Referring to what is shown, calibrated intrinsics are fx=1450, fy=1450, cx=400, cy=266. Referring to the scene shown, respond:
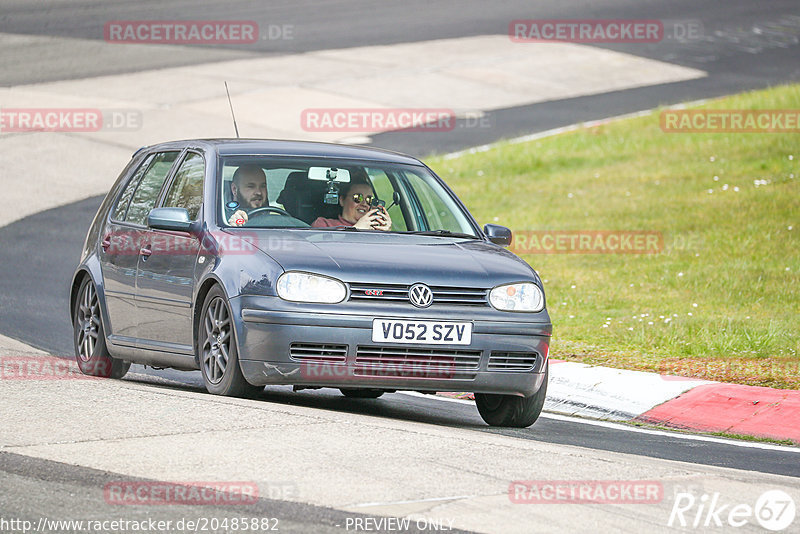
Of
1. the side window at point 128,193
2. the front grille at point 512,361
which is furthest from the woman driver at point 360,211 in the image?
the side window at point 128,193

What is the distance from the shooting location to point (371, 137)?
79.1ft

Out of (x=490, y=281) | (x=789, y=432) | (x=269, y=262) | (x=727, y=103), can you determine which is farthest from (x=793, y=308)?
(x=727, y=103)

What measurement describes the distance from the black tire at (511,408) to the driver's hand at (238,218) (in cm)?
182

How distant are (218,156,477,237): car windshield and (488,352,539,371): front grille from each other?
1204 millimetres

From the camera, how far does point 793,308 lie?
44.8ft

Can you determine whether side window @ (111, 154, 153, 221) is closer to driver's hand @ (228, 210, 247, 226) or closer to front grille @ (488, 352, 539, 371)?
driver's hand @ (228, 210, 247, 226)

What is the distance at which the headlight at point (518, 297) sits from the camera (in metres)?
8.14

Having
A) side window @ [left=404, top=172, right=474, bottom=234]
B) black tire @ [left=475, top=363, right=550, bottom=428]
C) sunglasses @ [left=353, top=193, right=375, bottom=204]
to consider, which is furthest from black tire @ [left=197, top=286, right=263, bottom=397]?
side window @ [left=404, top=172, right=474, bottom=234]

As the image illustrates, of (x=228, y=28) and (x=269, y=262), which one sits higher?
(x=228, y=28)

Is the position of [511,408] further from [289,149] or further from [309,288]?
[289,149]

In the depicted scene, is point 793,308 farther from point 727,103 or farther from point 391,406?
point 727,103

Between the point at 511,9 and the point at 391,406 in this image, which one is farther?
the point at 511,9

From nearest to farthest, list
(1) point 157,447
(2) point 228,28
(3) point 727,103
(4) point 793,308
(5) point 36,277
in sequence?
(1) point 157,447
(4) point 793,308
(5) point 36,277
(3) point 727,103
(2) point 228,28

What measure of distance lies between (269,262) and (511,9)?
96.9 ft
